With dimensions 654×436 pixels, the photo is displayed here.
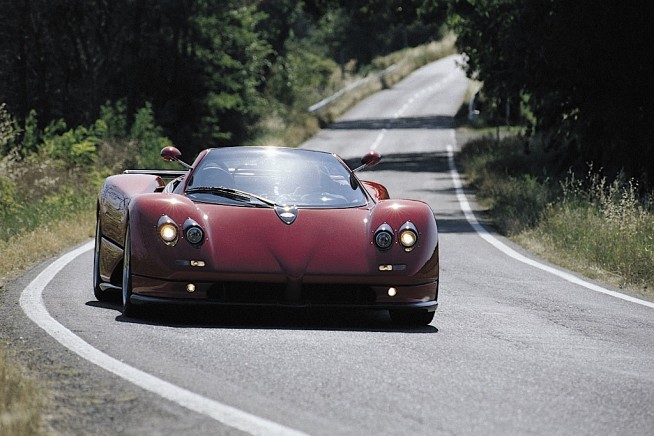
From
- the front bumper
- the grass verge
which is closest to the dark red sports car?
the front bumper

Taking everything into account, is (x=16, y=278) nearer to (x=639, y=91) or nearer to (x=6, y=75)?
(x=639, y=91)

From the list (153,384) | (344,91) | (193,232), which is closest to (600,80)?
(193,232)

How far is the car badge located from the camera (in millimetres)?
8945

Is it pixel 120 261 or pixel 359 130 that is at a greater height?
pixel 120 261

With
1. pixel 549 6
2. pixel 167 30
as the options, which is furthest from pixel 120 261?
pixel 167 30

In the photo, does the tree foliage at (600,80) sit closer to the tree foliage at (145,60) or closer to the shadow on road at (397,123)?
the tree foliage at (145,60)

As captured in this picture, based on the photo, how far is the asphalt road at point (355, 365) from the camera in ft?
18.7

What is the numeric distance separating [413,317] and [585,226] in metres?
7.00

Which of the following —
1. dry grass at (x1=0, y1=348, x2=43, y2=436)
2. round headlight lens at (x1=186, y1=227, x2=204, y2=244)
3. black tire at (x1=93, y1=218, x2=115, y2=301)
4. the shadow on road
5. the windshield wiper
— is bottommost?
the shadow on road

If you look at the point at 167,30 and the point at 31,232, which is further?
the point at 167,30

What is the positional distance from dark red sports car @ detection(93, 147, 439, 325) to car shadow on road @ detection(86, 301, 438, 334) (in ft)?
0.49

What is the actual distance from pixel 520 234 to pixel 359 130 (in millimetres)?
33348

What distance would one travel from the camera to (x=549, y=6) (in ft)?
77.8

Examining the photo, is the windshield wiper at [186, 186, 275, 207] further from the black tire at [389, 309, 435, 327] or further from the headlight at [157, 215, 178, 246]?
the black tire at [389, 309, 435, 327]
